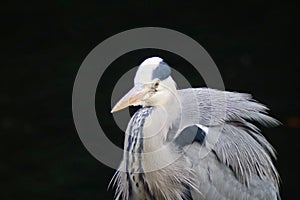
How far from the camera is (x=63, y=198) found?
16.6 feet

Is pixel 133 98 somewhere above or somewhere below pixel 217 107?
above

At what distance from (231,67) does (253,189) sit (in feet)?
9.40

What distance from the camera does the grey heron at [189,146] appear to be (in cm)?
344

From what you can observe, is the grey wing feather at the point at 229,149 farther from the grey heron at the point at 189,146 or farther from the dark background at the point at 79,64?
the dark background at the point at 79,64

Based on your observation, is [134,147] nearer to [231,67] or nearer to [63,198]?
[63,198]

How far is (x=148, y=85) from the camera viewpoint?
3.33 metres

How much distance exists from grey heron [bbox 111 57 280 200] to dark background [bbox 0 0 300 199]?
1.35 metres

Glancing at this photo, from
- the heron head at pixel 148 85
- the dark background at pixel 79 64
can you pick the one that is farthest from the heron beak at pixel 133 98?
the dark background at pixel 79 64

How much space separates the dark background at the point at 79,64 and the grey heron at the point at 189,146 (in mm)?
1352

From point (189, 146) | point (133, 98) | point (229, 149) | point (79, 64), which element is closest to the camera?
point (133, 98)

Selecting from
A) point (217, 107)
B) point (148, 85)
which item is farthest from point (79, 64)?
point (148, 85)

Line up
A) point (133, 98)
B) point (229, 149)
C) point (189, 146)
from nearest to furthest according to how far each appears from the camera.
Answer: point (133, 98) → point (189, 146) → point (229, 149)

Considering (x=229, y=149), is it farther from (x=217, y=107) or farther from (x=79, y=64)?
(x=79, y=64)

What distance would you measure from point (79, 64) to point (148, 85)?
3356 mm
